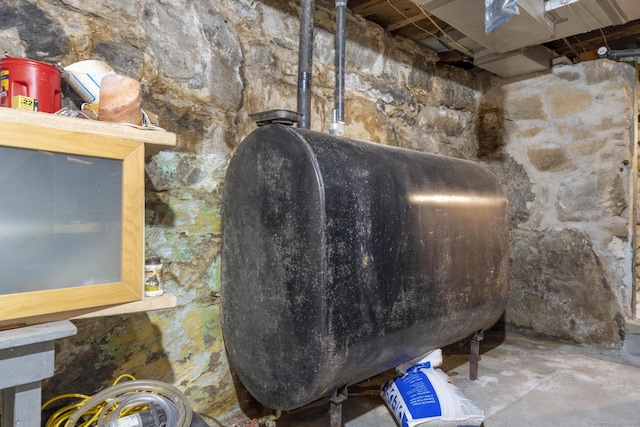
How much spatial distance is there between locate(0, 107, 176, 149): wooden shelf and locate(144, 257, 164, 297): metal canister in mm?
291

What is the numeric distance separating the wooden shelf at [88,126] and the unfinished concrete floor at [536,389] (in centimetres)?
108

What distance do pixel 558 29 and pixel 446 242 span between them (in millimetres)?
1162

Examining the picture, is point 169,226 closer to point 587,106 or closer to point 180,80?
point 180,80

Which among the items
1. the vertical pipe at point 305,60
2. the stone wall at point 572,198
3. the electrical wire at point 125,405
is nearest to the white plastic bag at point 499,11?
the vertical pipe at point 305,60

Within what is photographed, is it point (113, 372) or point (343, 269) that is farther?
point (113, 372)

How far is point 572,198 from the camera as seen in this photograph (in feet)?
7.37

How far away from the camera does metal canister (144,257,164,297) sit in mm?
973

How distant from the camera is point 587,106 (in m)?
2.21

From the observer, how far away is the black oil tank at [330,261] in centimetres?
101

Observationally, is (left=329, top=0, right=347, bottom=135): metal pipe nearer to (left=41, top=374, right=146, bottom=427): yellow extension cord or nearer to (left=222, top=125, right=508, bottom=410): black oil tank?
(left=222, top=125, right=508, bottom=410): black oil tank

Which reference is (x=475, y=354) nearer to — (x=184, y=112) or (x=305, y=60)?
(x=305, y=60)

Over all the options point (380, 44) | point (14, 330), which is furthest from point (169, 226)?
point (380, 44)

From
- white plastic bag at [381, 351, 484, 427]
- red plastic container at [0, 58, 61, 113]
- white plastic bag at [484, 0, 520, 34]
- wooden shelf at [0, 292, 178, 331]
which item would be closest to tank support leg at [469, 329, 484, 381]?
white plastic bag at [381, 351, 484, 427]

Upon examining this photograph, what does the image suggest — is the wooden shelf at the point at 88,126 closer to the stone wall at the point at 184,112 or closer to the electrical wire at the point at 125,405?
the stone wall at the point at 184,112
